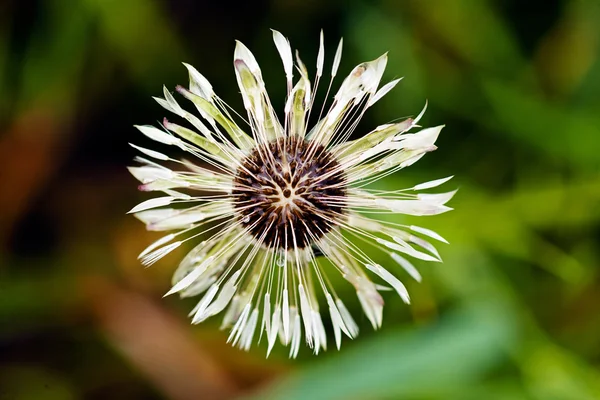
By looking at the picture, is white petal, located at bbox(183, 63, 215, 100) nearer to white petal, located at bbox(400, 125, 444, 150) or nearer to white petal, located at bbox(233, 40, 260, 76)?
white petal, located at bbox(233, 40, 260, 76)

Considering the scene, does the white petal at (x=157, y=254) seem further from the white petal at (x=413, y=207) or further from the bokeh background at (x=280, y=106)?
the bokeh background at (x=280, y=106)

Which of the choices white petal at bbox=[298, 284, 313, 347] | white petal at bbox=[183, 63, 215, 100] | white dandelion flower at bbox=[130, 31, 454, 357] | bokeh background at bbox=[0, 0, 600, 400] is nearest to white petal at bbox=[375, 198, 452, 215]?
white dandelion flower at bbox=[130, 31, 454, 357]

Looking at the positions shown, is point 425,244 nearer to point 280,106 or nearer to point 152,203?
point 152,203

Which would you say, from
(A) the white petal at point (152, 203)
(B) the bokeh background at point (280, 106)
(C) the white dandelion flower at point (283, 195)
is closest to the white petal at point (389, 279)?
(C) the white dandelion flower at point (283, 195)

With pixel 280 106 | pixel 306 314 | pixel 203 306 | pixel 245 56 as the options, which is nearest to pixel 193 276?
pixel 203 306

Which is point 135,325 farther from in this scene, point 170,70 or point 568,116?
point 568,116

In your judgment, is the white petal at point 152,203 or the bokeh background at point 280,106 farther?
the bokeh background at point 280,106

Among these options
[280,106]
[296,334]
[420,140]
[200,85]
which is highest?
[280,106]

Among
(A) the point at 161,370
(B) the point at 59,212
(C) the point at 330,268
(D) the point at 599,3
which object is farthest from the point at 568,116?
(B) the point at 59,212
